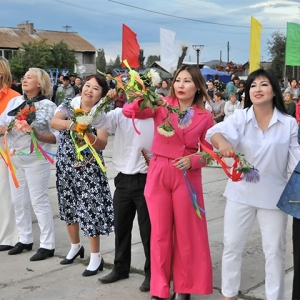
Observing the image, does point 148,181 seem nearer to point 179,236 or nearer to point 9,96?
point 179,236

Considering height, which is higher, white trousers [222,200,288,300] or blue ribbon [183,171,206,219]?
blue ribbon [183,171,206,219]

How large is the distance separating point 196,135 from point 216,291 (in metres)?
1.32

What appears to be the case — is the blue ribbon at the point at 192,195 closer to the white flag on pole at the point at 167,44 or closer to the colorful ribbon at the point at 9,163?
the colorful ribbon at the point at 9,163

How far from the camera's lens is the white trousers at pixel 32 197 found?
4949mm

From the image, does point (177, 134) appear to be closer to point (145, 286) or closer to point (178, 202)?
point (178, 202)

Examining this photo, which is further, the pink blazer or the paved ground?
the paved ground

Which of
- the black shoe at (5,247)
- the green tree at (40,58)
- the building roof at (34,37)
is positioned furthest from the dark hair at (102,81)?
the building roof at (34,37)

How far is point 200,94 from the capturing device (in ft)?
12.8

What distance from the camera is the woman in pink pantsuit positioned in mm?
3744

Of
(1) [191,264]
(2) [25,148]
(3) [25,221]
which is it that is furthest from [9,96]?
(1) [191,264]

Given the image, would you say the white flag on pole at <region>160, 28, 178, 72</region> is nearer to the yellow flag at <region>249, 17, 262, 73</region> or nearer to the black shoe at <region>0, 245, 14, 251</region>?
the yellow flag at <region>249, 17, 262, 73</region>

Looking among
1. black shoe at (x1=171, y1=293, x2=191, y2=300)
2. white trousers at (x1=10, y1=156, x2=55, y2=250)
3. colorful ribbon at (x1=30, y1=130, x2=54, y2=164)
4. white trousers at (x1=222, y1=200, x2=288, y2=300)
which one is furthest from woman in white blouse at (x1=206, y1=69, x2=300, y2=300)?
white trousers at (x1=10, y1=156, x2=55, y2=250)

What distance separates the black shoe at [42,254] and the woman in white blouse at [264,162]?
6.95 feet

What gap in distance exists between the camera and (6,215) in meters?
5.50
